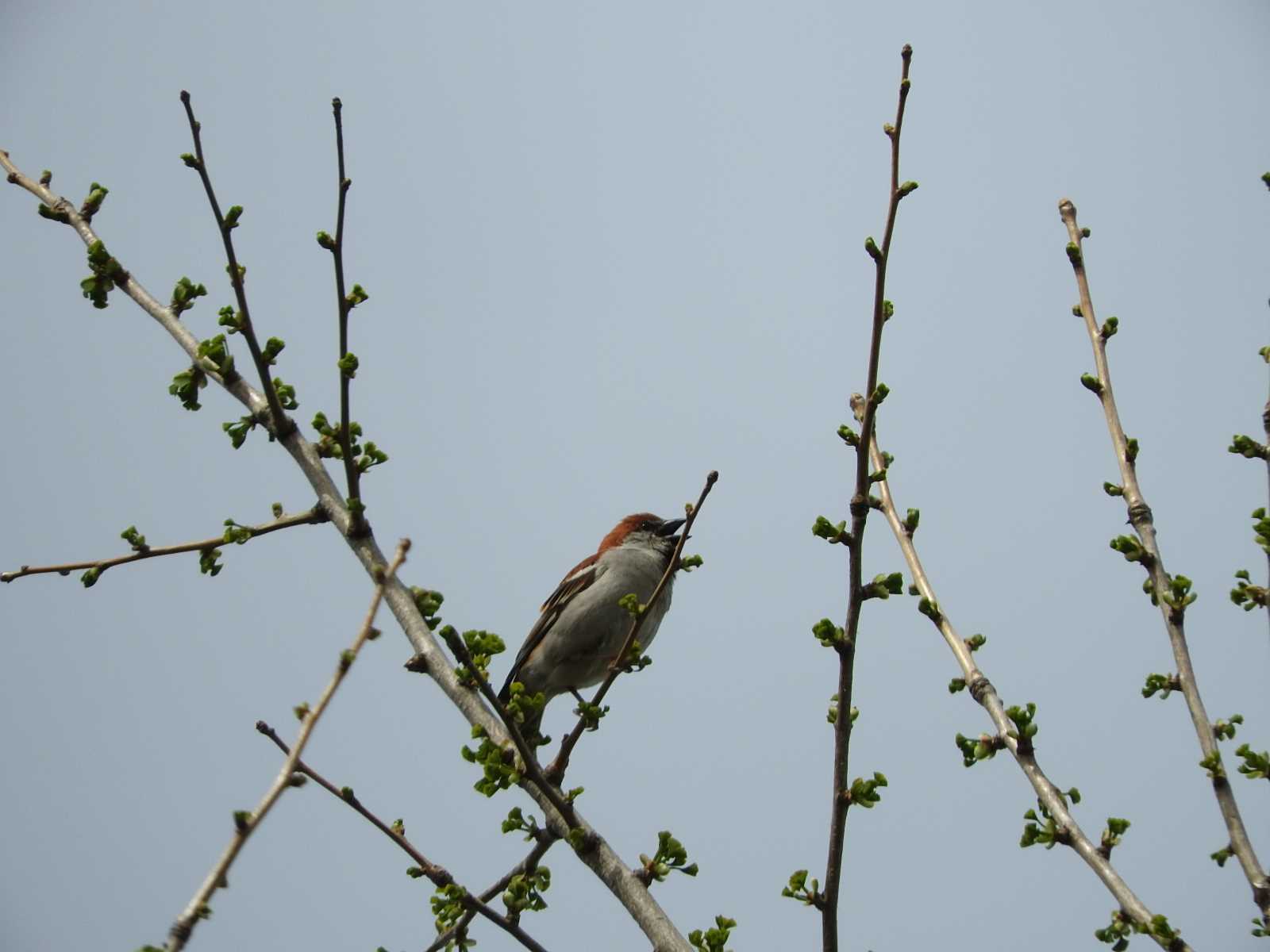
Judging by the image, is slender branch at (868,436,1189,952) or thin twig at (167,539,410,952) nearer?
thin twig at (167,539,410,952)

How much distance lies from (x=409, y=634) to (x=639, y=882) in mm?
1273

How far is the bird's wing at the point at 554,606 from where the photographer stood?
7.64 m

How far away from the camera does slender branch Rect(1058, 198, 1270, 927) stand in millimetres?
3732

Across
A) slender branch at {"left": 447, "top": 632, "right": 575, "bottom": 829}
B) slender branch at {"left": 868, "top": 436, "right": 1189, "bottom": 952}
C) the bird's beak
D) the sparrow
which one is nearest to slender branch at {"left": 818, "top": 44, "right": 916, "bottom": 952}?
slender branch at {"left": 868, "top": 436, "right": 1189, "bottom": 952}

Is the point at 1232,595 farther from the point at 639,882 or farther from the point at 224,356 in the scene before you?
the point at 224,356

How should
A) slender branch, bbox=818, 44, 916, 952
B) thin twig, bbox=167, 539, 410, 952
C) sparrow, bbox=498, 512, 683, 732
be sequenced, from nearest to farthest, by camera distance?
thin twig, bbox=167, 539, 410, 952
slender branch, bbox=818, 44, 916, 952
sparrow, bbox=498, 512, 683, 732

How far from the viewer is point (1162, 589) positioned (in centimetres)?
418

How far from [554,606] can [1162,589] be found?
4.40 metres

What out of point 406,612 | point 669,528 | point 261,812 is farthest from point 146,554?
point 669,528

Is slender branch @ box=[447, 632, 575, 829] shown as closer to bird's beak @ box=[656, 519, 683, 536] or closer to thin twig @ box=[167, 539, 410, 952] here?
thin twig @ box=[167, 539, 410, 952]

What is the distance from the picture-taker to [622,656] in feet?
13.9

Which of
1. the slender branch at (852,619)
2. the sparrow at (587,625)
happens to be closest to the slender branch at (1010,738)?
the slender branch at (852,619)

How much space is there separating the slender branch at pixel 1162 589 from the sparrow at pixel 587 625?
3.22 metres

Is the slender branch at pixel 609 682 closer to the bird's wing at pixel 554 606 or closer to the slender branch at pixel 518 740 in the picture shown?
the slender branch at pixel 518 740
